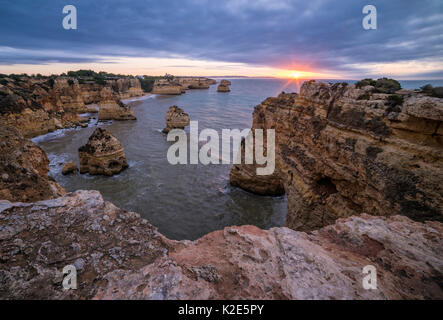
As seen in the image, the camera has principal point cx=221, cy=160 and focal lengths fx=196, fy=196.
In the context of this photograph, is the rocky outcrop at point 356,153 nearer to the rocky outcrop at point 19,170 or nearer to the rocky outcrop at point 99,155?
the rocky outcrop at point 19,170

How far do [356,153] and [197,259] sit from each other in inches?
232

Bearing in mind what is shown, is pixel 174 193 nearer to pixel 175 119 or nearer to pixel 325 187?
pixel 325 187

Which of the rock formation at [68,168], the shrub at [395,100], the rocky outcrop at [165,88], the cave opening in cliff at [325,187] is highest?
the rocky outcrop at [165,88]

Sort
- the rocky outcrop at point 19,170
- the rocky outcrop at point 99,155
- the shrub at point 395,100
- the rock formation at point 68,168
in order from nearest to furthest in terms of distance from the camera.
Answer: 1. the rocky outcrop at point 19,170
2. the shrub at point 395,100
3. the rocky outcrop at point 99,155
4. the rock formation at point 68,168

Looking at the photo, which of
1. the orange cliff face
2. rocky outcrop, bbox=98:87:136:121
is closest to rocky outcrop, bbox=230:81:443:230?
the orange cliff face

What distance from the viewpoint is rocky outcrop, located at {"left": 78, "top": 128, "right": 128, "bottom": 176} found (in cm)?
1581

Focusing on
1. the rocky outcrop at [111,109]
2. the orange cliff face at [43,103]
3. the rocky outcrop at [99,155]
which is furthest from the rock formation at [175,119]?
the orange cliff face at [43,103]

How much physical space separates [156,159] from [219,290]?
1911cm

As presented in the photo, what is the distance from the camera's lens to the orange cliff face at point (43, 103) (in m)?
21.6

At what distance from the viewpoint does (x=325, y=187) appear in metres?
7.97

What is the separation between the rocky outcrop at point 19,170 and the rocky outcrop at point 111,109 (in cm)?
3239

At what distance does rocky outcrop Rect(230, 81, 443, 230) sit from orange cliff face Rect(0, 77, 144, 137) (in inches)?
1095

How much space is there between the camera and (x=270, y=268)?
2514 millimetres
